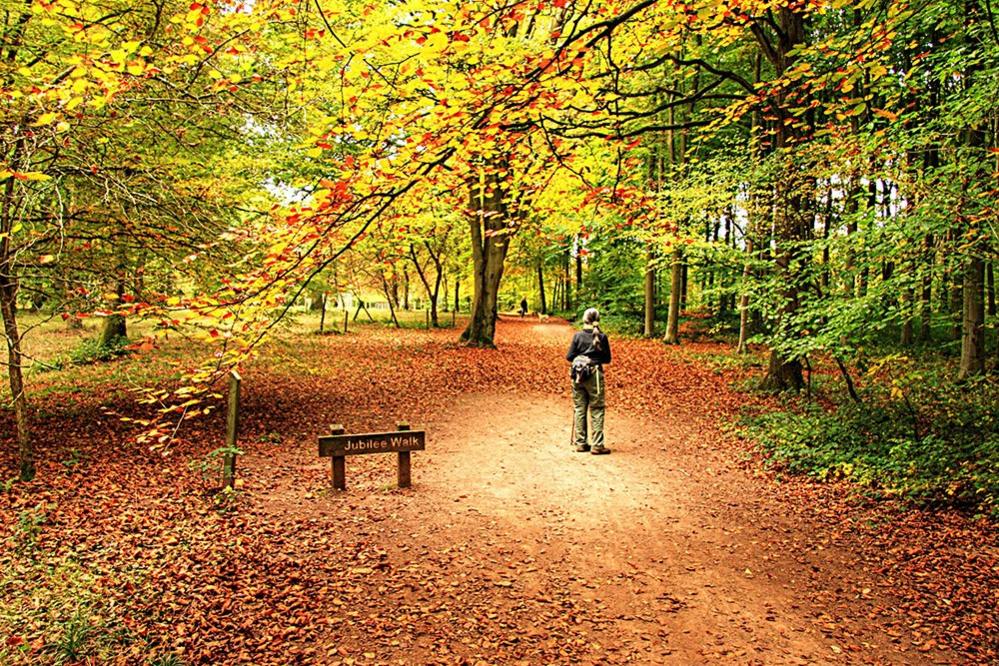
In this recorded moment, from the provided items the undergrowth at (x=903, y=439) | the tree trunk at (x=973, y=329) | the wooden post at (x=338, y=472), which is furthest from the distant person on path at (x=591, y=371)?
the tree trunk at (x=973, y=329)

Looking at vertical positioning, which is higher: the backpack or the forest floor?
the backpack

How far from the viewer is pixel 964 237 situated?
230 inches

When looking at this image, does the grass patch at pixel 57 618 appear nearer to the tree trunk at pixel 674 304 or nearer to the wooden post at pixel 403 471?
the wooden post at pixel 403 471

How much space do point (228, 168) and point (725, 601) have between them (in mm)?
10208

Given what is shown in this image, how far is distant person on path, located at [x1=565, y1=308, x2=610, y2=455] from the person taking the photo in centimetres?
859

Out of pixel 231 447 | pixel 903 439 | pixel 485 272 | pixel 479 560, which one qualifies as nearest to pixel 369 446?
pixel 231 447

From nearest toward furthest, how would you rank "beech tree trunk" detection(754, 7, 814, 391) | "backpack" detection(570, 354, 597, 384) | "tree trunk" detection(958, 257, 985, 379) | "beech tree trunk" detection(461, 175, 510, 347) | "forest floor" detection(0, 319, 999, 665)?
"forest floor" detection(0, 319, 999, 665) < "beech tree trunk" detection(754, 7, 814, 391) < "backpack" detection(570, 354, 597, 384) < "tree trunk" detection(958, 257, 985, 379) < "beech tree trunk" detection(461, 175, 510, 347)

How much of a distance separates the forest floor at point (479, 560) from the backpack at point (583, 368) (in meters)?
1.35

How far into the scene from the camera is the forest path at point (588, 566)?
4.05 meters

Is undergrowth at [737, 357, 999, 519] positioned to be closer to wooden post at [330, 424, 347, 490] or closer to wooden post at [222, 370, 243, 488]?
wooden post at [330, 424, 347, 490]

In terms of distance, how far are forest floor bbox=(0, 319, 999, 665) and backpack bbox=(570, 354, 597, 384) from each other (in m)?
1.35

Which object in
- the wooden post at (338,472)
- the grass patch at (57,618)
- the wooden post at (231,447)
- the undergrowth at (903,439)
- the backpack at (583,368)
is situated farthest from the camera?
the backpack at (583,368)

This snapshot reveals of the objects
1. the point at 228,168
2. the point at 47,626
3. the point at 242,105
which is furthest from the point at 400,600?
the point at 228,168

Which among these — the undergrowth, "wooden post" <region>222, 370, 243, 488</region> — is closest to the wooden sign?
"wooden post" <region>222, 370, 243, 488</region>
